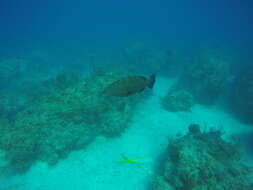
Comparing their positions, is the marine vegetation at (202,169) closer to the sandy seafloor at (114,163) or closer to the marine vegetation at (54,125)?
the sandy seafloor at (114,163)

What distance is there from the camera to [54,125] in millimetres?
5301

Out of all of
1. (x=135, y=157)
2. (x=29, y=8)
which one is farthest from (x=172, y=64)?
(x=29, y=8)

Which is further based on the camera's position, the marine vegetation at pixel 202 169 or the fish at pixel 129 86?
the marine vegetation at pixel 202 169

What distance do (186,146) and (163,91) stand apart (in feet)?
25.9

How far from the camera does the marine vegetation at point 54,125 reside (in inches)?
202

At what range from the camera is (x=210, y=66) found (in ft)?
36.6

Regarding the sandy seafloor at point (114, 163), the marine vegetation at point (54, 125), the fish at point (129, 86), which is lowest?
the sandy seafloor at point (114, 163)

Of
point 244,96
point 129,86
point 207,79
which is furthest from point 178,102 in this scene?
point 129,86

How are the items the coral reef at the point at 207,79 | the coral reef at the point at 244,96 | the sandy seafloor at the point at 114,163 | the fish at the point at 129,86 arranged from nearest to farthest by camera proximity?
the fish at the point at 129,86 < the sandy seafloor at the point at 114,163 < the coral reef at the point at 244,96 < the coral reef at the point at 207,79

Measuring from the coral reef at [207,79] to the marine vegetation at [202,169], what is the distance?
6208mm

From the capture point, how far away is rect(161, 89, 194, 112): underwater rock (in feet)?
32.4

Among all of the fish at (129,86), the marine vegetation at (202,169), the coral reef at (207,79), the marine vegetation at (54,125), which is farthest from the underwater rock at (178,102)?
the fish at (129,86)

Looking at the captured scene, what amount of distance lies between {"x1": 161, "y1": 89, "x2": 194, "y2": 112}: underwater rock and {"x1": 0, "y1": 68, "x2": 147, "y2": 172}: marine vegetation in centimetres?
532

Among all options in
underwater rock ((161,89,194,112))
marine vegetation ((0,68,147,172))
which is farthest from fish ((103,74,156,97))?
underwater rock ((161,89,194,112))
